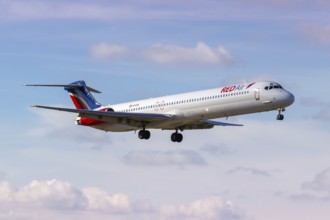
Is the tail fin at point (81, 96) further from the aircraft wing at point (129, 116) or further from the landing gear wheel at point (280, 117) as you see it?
the landing gear wheel at point (280, 117)

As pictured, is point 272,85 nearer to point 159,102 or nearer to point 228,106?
point 228,106

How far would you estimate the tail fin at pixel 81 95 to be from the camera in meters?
94.0

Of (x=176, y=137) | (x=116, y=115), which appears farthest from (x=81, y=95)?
(x=176, y=137)

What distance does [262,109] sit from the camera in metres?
76.6

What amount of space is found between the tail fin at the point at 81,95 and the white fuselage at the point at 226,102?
13.5 metres

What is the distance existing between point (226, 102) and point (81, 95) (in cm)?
2182

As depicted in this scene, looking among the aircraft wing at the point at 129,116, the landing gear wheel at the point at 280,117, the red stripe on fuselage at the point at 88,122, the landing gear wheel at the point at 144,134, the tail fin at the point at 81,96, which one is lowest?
the landing gear wheel at the point at 280,117

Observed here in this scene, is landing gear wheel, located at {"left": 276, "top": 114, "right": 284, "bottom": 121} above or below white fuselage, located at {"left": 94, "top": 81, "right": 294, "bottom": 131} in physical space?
below

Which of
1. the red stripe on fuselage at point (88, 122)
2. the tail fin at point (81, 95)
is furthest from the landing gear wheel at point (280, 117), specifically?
the tail fin at point (81, 95)

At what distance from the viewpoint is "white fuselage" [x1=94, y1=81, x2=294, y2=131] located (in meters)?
76.2

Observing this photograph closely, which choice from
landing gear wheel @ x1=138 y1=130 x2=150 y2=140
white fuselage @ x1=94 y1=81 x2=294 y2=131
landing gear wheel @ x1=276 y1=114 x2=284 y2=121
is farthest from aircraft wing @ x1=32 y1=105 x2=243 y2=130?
landing gear wheel @ x1=276 y1=114 x2=284 y2=121

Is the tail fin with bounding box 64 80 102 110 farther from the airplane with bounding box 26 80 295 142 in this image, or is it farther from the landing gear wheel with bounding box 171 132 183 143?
the landing gear wheel with bounding box 171 132 183 143

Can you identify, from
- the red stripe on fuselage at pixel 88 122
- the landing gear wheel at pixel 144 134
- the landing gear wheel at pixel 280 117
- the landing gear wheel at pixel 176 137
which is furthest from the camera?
the red stripe on fuselage at pixel 88 122

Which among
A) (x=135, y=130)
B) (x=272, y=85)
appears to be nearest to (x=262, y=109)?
(x=272, y=85)
